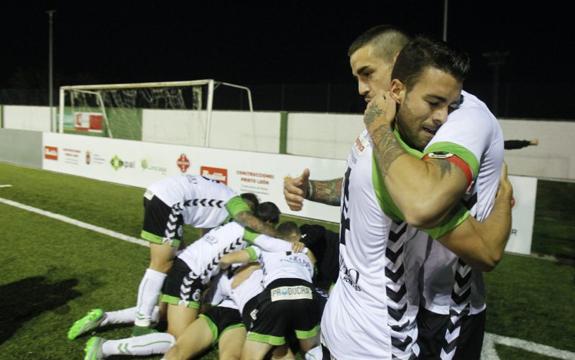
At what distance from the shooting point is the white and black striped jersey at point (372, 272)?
1.54 m

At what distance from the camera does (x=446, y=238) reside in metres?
1.38

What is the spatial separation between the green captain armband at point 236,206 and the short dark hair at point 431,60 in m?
3.33

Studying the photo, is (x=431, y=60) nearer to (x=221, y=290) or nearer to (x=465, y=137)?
(x=465, y=137)

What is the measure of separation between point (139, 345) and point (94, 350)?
0.34 metres

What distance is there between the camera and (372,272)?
5.33 feet

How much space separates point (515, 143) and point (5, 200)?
11.2 metres

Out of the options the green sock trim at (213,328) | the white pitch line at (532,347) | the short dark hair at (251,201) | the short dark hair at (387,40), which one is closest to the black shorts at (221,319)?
the green sock trim at (213,328)

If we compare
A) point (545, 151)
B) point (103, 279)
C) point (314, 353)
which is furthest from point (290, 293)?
point (545, 151)

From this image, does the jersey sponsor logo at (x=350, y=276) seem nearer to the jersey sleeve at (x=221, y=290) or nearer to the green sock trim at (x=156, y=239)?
the jersey sleeve at (x=221, y=290)

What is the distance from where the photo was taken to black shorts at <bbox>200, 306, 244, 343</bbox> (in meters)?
4.08

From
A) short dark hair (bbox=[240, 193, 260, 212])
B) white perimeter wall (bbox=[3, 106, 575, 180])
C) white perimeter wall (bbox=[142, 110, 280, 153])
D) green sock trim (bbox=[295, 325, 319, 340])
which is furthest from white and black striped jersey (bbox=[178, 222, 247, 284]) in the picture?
white perimeter wall (bbox=[142, 110, 280, 153])

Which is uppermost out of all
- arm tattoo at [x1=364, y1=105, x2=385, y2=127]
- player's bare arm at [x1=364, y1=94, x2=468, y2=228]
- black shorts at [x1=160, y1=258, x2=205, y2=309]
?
arm tattoo at [x1=364, y1=105, x2=385, y2=127]

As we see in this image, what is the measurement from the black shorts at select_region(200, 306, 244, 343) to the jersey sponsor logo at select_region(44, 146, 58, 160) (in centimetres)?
1306

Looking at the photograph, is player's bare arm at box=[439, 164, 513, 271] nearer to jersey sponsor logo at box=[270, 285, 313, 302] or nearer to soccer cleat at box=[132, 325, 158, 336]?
jersey sponsor logo at box=[270, 285, 313, 302]
